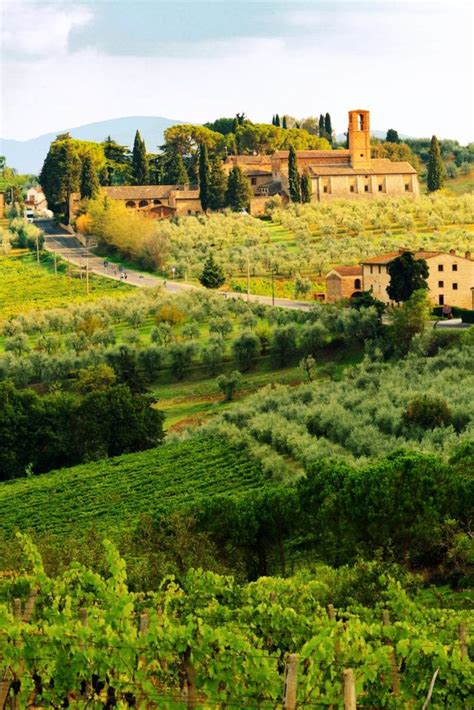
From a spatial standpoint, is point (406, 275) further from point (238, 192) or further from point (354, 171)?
point (354, 171)

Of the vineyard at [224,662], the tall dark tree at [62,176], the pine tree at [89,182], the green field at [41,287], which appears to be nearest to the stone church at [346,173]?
the pine tree at [89,182]

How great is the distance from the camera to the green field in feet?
247

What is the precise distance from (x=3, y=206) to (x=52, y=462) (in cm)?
6743

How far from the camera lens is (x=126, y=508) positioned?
36562 millimetres

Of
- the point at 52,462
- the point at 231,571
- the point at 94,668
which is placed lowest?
the point at 52,462

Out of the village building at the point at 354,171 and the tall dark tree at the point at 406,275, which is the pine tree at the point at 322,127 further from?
the tall dark tree at the point at 406,275

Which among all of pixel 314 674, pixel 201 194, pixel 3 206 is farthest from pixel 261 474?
pixel 3 206

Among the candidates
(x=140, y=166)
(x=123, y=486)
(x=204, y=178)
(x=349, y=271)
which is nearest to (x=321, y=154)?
(x=140, y=166)

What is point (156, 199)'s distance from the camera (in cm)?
10188

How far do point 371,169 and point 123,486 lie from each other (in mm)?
69234

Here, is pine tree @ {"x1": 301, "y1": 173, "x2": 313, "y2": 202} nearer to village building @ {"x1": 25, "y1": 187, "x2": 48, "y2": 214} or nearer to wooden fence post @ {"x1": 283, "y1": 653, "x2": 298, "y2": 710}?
village building @ {"x1": 25, "y1": 187, "x2": 48, "y2": 214}

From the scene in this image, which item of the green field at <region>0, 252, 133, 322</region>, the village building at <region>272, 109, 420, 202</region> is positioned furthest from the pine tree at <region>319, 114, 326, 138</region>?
the green field at <region>0, 252, 133, 322</region>

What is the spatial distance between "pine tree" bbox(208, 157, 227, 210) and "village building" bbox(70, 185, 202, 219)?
67.8 inches

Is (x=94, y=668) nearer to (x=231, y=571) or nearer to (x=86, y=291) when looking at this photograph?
(x=231, y=571)
